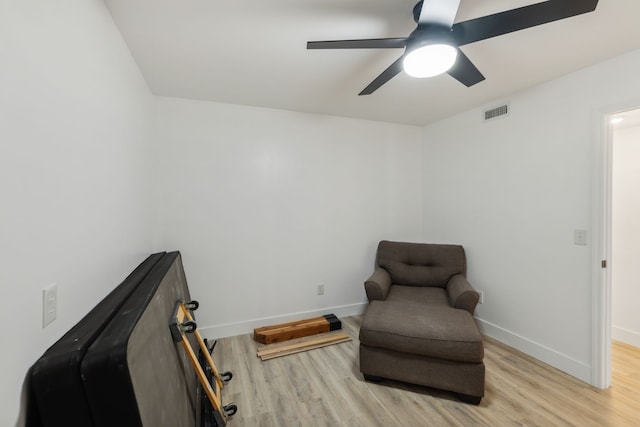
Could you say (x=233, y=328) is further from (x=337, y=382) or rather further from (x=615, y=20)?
(x=615, y=20)

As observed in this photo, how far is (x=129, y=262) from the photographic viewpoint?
5.47ft

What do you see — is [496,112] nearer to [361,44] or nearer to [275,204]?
[361,44]

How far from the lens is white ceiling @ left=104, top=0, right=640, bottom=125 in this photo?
143cm

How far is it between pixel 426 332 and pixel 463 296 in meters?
0.60

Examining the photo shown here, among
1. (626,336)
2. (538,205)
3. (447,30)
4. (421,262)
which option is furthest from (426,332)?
(626,336)

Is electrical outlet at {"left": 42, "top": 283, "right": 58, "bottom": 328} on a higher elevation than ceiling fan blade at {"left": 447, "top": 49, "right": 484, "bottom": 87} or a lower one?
lower

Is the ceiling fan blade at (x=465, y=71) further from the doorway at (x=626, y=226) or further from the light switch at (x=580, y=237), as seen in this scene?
the doorway at (x=626, y=226)

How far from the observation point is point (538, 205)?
236cm

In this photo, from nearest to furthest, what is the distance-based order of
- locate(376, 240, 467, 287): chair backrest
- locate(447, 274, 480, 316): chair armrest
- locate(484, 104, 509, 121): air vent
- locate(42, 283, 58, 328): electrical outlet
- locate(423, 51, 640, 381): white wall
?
locate(42, 283, 58, 328): electrical outlet → locate(423, 51, 640, 381): white wall → locate(447, 274, 480, 316): chair armrest → locate(484, 104, 509, 121): air vent → locate(376, 240, 467, 287): chair backrest

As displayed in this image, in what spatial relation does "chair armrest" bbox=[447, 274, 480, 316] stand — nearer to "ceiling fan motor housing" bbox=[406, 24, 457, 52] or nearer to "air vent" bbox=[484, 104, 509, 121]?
"air vent" bbox=[484, 104, 509, 121]

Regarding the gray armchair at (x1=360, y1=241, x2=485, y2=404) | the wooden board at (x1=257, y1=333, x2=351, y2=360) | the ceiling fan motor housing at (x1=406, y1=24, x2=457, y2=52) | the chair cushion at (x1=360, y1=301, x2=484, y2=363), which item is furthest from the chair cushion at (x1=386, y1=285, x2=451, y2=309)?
the ceiling fan motor housing at (x1=406, y1=24, x2=457, y2=52)

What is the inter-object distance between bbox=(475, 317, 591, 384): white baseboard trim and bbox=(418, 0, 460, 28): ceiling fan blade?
2.69 m

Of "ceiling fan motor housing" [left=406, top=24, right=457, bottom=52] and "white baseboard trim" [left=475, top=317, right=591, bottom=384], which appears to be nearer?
"ceiling fan motor housing" [left=406, top=24, right=457, bottom=52]

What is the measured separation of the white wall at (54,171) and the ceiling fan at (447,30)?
1.00 metres
